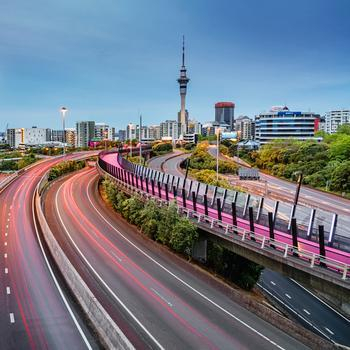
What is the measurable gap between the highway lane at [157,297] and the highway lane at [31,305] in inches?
94.7

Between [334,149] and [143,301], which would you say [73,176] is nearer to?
[334,149]

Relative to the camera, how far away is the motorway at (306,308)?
32.5 meters

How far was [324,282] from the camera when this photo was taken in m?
20.0

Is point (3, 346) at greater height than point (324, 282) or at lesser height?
lesser

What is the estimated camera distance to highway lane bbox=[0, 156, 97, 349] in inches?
792

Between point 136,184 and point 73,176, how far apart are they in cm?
4373

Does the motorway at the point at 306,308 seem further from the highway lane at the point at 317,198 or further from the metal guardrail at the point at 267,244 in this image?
the highway lane at the point at 317,198

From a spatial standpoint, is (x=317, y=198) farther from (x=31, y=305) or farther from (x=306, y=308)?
(x=31, y=305)

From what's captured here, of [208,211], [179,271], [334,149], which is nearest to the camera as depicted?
[179,271]

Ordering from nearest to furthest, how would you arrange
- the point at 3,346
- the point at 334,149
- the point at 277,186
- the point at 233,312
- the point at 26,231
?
1. the point at 3,346
2. the point at 233,312
3. the point at 26,231
4. the point at 277,186
5. the point at 334,149

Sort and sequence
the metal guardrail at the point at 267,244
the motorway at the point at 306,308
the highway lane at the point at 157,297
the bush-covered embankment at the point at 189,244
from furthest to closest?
the motorway at the point at 306,308
the bush-covered embankment at the point at 189,244
the highway lane at the point at 157,297
the metal guardrail at the point at 267,244

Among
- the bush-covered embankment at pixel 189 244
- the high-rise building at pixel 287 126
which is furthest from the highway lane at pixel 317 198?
the high-rise building at pixel 287 126

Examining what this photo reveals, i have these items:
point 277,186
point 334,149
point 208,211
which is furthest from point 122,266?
point 334,149

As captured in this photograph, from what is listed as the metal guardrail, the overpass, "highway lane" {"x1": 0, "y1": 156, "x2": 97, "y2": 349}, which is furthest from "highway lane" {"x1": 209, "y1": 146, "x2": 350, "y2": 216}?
"highway lane" {"x1": 0, "y1": 156, "x2": 97, "y2": 349}
